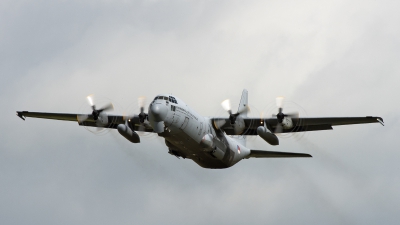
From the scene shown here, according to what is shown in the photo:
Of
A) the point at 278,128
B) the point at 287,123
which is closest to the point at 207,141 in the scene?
the point at 278,128

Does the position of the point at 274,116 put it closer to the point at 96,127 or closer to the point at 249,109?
the point at 249,109

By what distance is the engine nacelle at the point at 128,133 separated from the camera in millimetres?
36781

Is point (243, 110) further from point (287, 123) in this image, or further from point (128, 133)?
point (128, 133)

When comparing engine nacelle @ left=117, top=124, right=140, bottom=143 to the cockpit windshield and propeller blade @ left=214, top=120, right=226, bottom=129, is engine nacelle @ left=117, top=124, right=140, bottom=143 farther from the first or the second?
propeller blade @ left=214, top=120, right=226, bottom=129

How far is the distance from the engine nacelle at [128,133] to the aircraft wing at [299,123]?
495 centimetres

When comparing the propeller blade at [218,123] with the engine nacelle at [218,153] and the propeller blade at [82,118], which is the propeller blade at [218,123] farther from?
the propeller blade at [82,118]

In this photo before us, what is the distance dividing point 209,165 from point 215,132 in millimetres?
2446

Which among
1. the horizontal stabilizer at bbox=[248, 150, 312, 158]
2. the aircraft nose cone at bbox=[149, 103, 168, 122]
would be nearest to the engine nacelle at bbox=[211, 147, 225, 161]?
the horizontal stabilizer at bbox=[248, 150, 312, 158]

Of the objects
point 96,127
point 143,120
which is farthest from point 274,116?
point 96,127

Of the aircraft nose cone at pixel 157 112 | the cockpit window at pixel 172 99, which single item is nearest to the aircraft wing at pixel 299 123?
the cockpit window at pixel 172 99

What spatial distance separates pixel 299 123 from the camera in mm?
37688

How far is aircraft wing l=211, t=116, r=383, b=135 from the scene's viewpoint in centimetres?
3625

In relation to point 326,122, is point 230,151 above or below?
below

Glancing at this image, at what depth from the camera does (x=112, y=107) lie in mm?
38625
